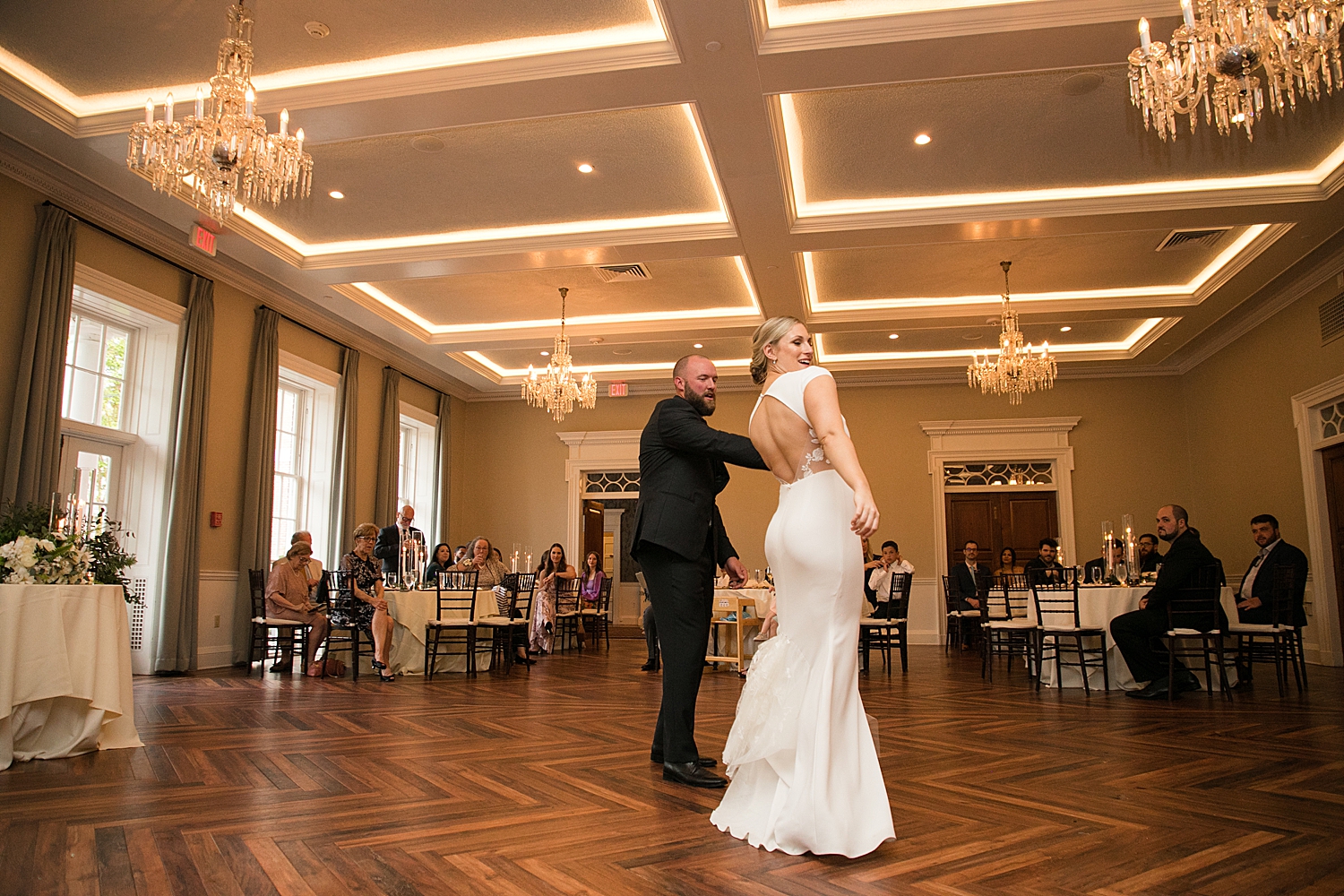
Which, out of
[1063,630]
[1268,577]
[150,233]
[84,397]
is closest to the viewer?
[1063,630]

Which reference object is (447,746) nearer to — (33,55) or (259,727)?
(259,727)

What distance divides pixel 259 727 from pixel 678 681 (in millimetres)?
2310

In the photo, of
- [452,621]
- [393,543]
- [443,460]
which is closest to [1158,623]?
[452,621]

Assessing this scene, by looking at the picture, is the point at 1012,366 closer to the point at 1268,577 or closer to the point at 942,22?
the point at 1268,577

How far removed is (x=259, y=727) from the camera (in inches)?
159

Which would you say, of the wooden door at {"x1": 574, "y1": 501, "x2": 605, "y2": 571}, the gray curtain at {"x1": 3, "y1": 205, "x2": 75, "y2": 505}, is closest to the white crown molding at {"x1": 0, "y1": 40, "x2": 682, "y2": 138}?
the gray curtain at {"x1": 3, "y1": 205, "x2": 75, "y2": 505}

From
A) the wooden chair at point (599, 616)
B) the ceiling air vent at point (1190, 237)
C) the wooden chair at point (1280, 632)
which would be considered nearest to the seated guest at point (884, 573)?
the wooden chair at point (599, 616)

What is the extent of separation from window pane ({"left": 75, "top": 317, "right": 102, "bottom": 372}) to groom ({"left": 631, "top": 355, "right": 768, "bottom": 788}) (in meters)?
5.86

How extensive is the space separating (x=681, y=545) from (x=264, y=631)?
5.64 meters

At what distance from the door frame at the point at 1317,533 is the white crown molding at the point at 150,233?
953 cm

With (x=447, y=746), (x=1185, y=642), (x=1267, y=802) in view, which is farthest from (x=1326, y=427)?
(x=447, y=746)

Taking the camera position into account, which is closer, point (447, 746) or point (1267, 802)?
point (1267, 802)

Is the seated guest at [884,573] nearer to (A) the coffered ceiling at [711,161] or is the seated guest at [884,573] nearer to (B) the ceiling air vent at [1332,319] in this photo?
(A) the coffered ceiling at [711,161]

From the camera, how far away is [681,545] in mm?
2887
